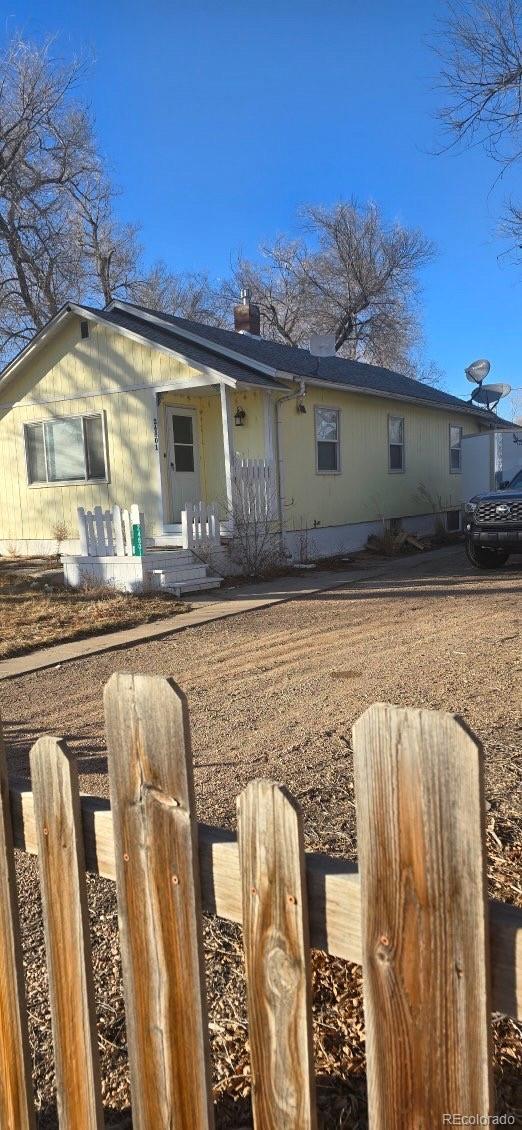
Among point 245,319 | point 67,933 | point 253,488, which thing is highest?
point 245,319

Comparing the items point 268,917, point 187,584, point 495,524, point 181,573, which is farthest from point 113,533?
point 268,917

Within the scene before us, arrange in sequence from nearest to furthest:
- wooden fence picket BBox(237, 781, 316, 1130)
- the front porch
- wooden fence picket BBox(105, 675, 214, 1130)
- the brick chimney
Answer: wooden fence picket BBox(237, 781, 316, 1130), wooden fence picket BBox(105, 675, 214, 1130), the front porch, the brick chimney

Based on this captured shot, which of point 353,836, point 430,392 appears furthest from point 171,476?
point 353,836

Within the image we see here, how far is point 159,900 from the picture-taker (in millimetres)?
1308

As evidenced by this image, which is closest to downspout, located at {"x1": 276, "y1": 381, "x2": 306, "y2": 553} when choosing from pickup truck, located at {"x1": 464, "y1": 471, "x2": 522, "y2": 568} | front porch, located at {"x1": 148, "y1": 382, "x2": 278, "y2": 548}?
front porch, located at {"x1": 148, "y1": 382, "x2": 278, "y2": 548}

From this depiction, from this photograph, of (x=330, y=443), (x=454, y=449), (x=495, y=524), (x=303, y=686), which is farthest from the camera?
(x=454, y=449)

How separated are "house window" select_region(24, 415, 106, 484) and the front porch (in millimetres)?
1449

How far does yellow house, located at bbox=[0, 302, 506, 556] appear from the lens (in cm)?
1298

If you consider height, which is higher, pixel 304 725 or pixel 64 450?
pixel 64 450

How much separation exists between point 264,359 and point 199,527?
3952 mm

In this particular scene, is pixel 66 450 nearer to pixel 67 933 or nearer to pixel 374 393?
pixel 374 393

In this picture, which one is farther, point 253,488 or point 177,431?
point 177,431

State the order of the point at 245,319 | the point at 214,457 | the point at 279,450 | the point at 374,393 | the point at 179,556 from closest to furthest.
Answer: the point at 179,556, the point at 279,450, the point at 214,457, the point at 374,393, the point at 245,319

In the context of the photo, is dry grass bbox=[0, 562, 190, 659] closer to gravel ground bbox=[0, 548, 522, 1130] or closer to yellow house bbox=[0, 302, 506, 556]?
gravel ground bbox=[0, 548, 522, 1130]
